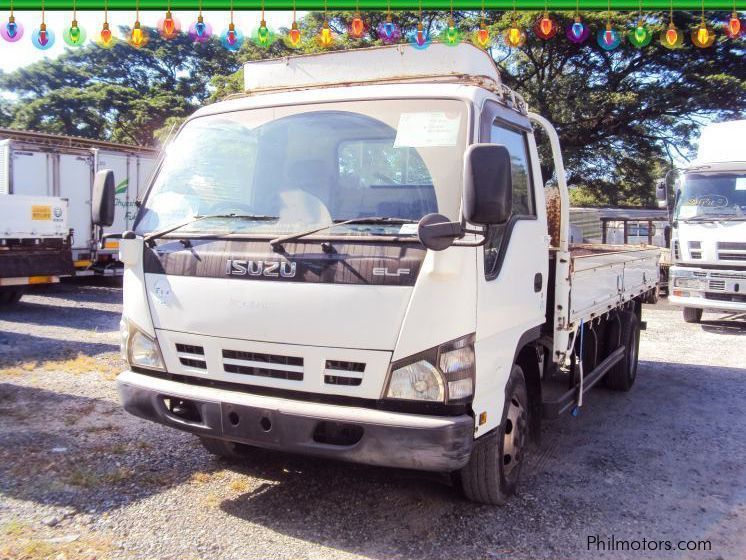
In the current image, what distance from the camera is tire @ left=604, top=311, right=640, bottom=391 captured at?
21.7 feet

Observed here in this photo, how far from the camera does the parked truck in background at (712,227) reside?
35.2ft

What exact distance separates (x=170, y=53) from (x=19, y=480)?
1303 inches

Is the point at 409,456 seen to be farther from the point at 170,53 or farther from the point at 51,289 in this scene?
the point at 170,53

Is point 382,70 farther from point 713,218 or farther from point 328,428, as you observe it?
point 713,218

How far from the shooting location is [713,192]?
10984mm

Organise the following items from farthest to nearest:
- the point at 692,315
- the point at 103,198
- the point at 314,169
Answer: the point at 692,315 → the point at 103,198 → the point at 314,169

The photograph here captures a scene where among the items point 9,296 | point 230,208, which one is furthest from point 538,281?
point 9,296

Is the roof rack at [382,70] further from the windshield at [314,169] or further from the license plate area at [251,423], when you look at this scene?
the license plate area at [251,423]

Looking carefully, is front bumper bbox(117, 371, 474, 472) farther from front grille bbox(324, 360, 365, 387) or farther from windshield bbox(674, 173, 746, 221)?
windshield bbox(674, 173, 746, 221)

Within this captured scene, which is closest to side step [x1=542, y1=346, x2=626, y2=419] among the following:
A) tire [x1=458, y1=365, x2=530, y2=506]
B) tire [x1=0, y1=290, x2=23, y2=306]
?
tire [x1=458, y1=365, x2=530, y2=506]

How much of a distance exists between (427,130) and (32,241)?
9.84 m

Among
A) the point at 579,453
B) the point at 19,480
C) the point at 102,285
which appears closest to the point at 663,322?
the point at 579,453

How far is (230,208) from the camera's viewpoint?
3.69 meters

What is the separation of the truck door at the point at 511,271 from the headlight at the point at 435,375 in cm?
14
